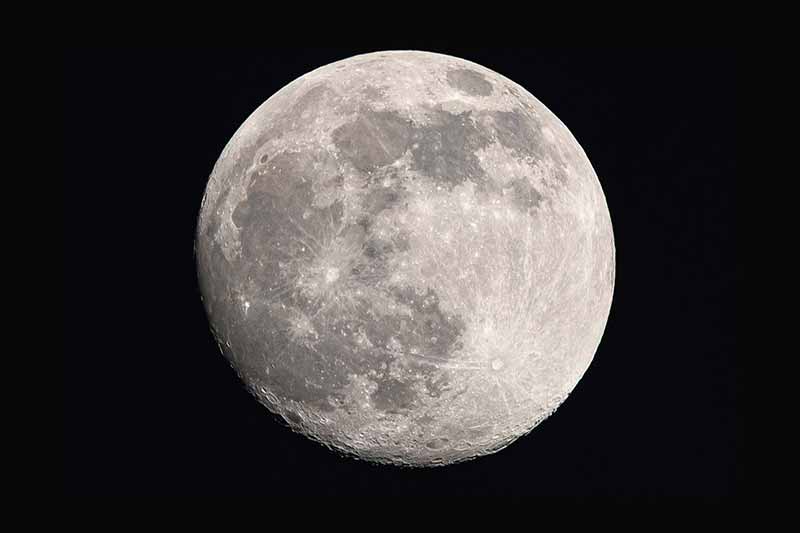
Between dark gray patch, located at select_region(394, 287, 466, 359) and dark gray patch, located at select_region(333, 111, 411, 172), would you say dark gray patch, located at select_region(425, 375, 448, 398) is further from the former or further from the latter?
dark gray patch, located at select_region(333, 111, 411, 172)

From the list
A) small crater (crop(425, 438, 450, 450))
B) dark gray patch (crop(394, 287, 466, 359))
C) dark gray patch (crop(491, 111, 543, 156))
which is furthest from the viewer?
small crater (crop(425, 438, 450, 450))

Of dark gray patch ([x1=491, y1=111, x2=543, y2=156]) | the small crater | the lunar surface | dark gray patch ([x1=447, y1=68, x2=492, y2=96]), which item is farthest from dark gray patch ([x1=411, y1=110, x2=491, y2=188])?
the small crater

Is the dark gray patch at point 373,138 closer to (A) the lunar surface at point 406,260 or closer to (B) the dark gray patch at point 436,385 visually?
(A) the lunar surface at point 406,260

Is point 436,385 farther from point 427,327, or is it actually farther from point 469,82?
point 469,82

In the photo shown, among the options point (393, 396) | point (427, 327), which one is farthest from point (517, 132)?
point (393, 396)

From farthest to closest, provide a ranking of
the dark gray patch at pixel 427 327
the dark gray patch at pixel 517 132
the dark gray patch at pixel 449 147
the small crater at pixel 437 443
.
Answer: the small crater at pixel 437 443 < the dark gray patch at pixel 517 132 < the dark gray patch at pixel 449 147 < the dark gray patch at pixel 427 327

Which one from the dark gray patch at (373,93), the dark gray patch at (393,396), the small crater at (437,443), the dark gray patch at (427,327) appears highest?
the dark gray patch at (373,93)

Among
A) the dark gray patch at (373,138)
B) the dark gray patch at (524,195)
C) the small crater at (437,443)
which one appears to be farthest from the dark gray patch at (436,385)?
the dark gray patch at (373,138)

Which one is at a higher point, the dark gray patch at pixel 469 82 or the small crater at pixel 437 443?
the dark gray patch at pixel 469 82
